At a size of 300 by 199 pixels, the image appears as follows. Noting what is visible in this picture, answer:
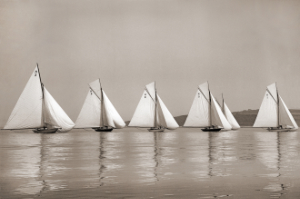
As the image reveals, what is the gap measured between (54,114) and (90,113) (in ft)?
58.9

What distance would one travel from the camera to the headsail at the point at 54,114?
8544 centimetres

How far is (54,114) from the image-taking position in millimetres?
85812

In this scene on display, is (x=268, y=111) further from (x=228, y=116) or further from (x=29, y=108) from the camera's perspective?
(x=29, y=108)

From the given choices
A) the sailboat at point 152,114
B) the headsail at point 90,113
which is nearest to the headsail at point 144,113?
the sailboat at point 152,114

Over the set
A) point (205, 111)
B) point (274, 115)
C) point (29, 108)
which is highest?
point (29, 108)

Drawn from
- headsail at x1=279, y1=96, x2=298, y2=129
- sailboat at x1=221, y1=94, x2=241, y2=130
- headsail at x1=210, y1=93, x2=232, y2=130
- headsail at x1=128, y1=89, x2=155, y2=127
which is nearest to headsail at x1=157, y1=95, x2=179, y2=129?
headsail at x1=128, y1=89, x2=155, y2=127

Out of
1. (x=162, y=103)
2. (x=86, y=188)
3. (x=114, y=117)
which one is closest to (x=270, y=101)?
(x=162, y=103)

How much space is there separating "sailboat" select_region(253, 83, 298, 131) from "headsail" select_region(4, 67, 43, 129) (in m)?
49.7

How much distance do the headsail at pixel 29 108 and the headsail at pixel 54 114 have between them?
3.82 ft

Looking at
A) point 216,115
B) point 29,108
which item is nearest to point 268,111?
point 216,115

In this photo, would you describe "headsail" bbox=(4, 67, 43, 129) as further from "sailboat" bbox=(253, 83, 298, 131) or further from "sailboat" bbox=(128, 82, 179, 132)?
"sailboat" bbox=(253, 83, 298, 131)

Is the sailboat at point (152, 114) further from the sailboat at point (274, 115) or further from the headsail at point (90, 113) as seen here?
the sailboat at point (274, 115)

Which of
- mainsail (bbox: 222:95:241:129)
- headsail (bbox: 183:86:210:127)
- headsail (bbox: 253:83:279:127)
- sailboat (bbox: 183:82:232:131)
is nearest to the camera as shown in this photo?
headsail (bbox: 183:86:210:127)

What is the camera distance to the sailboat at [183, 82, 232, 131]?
3974 inches
